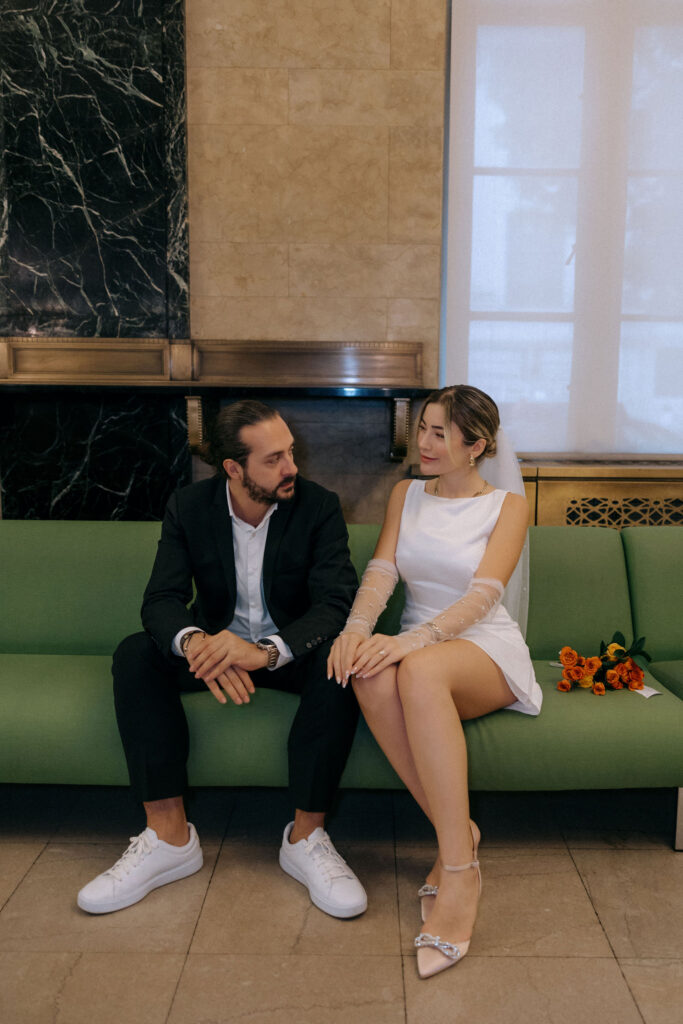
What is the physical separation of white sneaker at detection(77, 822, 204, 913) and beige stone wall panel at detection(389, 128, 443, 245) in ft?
9.45

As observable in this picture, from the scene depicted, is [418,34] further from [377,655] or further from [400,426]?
[377,655]

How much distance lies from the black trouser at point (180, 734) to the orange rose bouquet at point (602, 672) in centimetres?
58

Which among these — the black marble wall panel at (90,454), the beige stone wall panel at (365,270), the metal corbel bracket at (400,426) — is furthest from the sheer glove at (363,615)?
the beige stone wall panel at (365,270)

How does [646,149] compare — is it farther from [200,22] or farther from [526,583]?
[526,583]

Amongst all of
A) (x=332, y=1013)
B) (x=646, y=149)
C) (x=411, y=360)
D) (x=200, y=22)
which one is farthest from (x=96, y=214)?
(x=332, y=1013)

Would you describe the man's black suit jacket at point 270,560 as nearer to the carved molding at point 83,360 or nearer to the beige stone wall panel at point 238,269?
the carved molding at point 83,360

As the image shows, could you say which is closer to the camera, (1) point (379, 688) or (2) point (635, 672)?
(1) point (379, 688)

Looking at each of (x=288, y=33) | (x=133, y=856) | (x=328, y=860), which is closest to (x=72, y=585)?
(x=133, y=856)

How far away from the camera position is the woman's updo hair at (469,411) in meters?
2.11

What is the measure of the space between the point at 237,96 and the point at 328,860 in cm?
331

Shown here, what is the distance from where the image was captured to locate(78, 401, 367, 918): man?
1.89 meters

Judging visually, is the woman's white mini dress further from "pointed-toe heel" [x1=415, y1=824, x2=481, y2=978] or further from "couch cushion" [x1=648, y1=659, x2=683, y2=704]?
"pointed-toe heel" [x1=415, y1=824, x2=481, y2=978]

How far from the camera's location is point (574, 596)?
2484mm

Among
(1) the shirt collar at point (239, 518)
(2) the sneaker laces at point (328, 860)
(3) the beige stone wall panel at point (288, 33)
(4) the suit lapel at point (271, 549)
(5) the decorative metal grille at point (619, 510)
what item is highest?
(3) the beige stone wall panel at point (288, 33)
